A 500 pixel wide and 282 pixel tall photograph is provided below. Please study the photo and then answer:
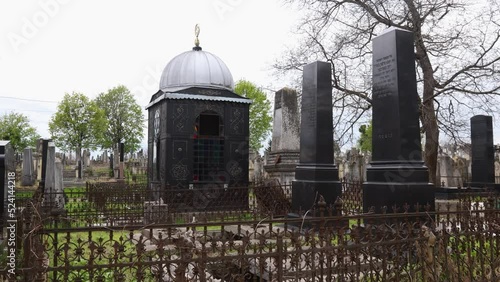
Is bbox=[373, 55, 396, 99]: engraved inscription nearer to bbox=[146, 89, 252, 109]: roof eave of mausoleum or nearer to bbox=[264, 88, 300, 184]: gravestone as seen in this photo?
bbox=[264, 88, 300, 184]: gravestone

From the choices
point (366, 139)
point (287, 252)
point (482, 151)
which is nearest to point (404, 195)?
point (287, 252)

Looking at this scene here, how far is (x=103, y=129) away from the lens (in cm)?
4347

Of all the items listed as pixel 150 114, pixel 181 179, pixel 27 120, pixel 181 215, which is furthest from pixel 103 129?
pixel 181 215

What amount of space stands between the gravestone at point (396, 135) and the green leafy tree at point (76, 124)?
39.8m

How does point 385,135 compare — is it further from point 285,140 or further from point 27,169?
point 27,169

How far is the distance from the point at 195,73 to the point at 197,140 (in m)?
2.76

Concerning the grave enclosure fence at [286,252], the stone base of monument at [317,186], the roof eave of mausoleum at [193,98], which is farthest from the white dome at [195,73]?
the grave enclosure fence at [286,252]

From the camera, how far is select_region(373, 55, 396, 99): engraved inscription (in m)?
7.50

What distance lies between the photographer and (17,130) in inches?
1871

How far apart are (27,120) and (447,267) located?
56480 millimetres

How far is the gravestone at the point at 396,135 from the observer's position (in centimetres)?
702

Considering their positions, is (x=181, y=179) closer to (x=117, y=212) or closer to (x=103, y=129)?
(x=117, y=212)

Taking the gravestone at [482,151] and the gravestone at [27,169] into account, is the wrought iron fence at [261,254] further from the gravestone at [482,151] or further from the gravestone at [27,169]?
the gravestone at [27,169]

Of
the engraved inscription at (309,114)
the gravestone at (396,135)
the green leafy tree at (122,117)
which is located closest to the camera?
the gravestone at (396,135)
